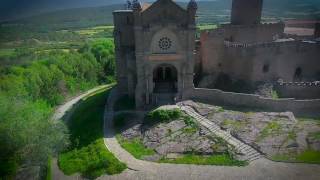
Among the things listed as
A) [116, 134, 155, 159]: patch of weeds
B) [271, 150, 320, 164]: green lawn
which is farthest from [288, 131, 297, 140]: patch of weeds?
[116, 134, 155, 159]: patch of weeds

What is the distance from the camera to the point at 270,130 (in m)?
27.1

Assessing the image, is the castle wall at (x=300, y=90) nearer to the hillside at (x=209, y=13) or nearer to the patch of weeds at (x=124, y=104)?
the hillside at (x=209, y=13)

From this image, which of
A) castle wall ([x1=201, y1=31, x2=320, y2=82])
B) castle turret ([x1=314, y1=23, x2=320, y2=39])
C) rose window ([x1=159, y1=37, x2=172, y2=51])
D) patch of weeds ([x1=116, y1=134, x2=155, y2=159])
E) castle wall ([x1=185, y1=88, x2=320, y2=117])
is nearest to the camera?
patch of weeds ([x1=116, y1=134, x2=155, y2=159])

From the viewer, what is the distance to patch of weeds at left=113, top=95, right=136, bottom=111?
116 feet

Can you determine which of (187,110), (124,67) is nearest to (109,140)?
(187,110)

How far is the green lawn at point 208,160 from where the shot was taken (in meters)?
24.1

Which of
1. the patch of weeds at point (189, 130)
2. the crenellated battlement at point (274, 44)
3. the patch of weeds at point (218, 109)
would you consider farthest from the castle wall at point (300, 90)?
the patch of weeds at point (189, 130)

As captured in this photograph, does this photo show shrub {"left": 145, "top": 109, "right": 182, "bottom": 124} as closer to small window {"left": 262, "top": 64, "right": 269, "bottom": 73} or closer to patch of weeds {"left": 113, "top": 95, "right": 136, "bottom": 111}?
patch of weeds {"left": 113, "top": 95, "right": 136, "bottom": 111}

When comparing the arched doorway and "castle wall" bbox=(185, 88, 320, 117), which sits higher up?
the arched doorway

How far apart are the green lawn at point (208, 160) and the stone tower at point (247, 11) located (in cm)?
2133

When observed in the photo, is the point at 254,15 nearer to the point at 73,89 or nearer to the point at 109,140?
the point at 109,140

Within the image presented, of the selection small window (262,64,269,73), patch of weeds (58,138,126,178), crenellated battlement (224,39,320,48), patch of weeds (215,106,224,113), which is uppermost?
crenellated battlement (224,39,320,48)

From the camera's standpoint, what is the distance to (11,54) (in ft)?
118

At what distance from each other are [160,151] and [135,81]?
40.1ft
